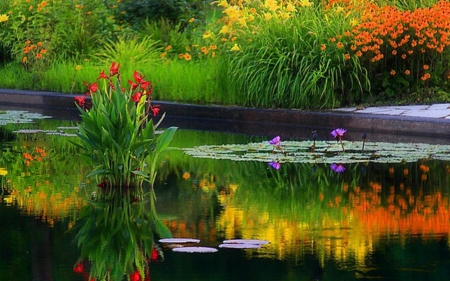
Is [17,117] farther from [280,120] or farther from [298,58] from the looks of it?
[298,58]

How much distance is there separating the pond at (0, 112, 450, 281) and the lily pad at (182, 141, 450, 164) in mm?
163

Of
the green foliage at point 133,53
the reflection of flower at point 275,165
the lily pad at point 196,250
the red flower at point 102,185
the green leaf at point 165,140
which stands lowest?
the lily pad at point 196,250

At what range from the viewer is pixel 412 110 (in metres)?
16.7

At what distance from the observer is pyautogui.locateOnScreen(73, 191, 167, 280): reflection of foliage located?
730 cm

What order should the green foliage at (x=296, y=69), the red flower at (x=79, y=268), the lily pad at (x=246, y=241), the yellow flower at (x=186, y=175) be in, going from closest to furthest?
the red flower at (x=79, y=268), the lily pad at (x=246, y=241), the yellow flower at (x=186, y=175), the green foliage at (x=296, y=69)

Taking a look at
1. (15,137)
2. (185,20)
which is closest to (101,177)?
(15,137)

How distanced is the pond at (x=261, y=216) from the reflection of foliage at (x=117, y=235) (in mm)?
95

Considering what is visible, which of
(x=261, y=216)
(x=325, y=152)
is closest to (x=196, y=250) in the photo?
(x=261, y=216)

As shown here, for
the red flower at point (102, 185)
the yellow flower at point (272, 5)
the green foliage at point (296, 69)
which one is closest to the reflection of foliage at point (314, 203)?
the red flower at point (102, 185)

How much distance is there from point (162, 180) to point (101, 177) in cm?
69

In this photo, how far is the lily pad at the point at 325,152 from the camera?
495 inches

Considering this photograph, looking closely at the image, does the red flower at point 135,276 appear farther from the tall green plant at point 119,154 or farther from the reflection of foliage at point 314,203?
the tall green plant at point 119,154

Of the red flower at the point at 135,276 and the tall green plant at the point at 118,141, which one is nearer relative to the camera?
the red flower at the point at 135,276

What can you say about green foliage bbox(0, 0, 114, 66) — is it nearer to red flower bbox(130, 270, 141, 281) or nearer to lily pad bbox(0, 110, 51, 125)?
lily pad bbox(0, 110, 51, 125)
